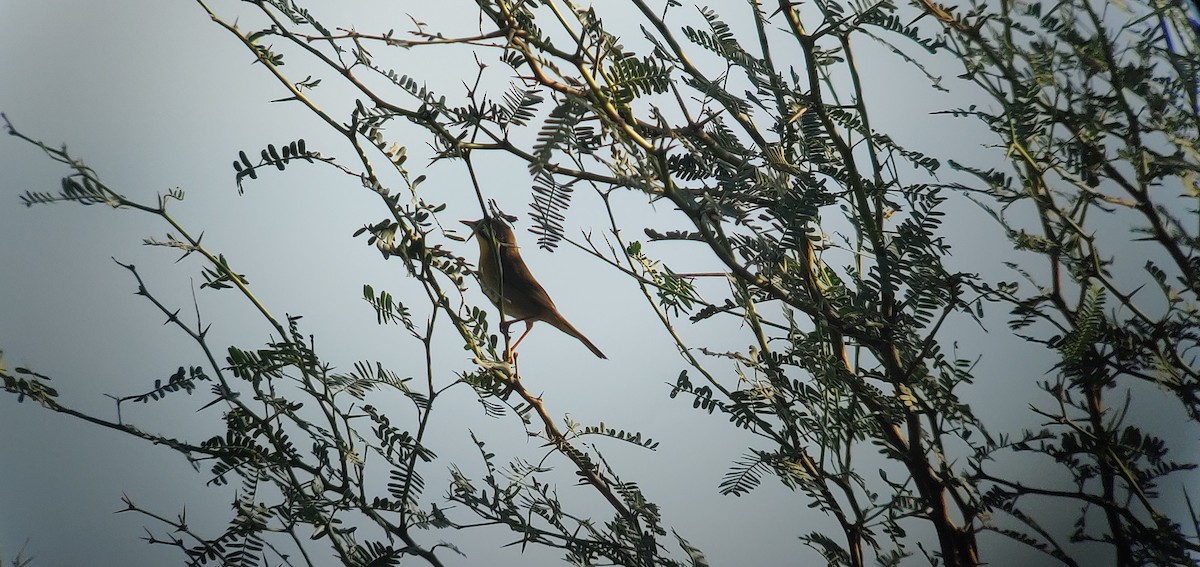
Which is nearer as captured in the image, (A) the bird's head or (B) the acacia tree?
(B) the acacia tree

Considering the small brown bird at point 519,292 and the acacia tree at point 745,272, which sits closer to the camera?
the acacia tree at point 745,272

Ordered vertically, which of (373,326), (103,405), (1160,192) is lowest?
(103,405)

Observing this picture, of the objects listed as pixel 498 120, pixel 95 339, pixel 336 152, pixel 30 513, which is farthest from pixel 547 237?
pixel 30 513

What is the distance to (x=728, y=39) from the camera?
568 mm

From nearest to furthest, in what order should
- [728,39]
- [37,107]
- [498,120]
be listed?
[498,120], [728,39], [37,107]

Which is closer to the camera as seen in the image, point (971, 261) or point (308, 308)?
point (308, 308)

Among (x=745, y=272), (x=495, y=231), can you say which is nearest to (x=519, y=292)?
(x=495, y=231)

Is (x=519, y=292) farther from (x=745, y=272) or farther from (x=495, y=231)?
(x=745, y=272)

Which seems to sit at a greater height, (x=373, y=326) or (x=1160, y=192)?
(x=1160, y=192)

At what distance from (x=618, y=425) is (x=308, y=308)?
1.22 ft

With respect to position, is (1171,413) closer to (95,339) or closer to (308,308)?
(308,308)

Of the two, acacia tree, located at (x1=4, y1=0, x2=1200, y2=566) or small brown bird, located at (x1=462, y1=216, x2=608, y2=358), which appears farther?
small brown bird, located at (x1=462, y1=216, x2=608, y2=358)

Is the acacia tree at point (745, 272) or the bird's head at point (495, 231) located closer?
the acacia tree at point (745, 272)

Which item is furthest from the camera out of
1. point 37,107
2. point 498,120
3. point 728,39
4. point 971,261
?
point 971,261
